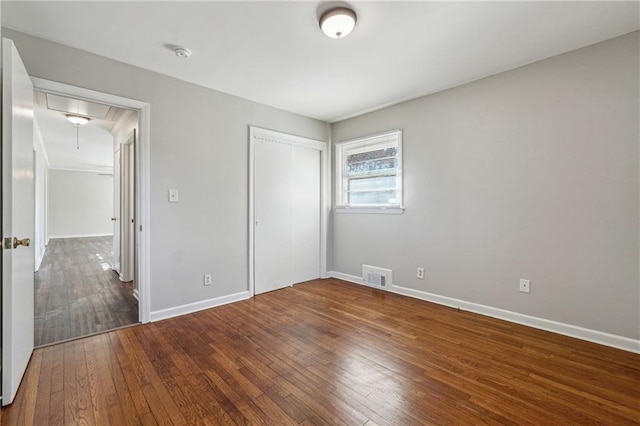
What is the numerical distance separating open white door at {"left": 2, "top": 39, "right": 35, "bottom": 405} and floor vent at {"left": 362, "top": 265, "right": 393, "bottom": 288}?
3452 millimetres

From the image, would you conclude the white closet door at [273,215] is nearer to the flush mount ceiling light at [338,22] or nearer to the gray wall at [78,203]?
the flush mount ceiling light at [338,22]

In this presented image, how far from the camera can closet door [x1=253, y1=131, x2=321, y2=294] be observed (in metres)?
3.78

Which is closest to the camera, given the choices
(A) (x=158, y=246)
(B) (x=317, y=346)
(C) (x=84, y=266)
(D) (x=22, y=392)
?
(D) (x=22, y=392)

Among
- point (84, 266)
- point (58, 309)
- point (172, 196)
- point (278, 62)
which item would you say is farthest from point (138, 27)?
point (84, 266)

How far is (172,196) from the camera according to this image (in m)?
2.97

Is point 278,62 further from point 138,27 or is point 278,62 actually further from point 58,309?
point 58,309

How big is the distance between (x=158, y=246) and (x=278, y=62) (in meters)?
2.19

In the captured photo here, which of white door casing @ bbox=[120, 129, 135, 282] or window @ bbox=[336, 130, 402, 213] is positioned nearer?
window @ bbox=[336, 130, 402, 213]

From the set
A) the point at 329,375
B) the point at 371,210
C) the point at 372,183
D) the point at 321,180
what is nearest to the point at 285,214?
the point at 321,180

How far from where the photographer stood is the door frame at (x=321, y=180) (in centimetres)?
363

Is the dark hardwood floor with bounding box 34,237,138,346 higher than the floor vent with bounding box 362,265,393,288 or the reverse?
the reverse

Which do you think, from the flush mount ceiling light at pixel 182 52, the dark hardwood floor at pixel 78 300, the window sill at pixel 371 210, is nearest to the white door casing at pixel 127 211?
the dark hardwood floor at pixel 78 300

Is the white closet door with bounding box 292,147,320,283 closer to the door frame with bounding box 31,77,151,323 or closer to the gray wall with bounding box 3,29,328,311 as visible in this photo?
the gray wall with bounding box 3,29,328,311

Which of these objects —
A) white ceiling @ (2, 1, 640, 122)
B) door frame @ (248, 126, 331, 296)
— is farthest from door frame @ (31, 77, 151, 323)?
door frame @ (248, 126, 331, 296)
